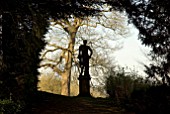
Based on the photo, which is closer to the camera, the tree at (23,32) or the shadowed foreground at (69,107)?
the tree at (23,32)

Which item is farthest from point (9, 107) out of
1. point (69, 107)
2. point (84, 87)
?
point (84, 87)

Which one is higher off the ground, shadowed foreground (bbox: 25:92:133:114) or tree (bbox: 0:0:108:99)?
tree (bbox: 0:0:108:99)

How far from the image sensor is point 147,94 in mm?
7723

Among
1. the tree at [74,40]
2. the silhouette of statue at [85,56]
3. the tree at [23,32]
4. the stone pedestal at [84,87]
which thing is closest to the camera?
the tree at [23,32]

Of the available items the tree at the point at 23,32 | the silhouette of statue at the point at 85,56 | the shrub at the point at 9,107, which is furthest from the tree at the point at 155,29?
the silhouette of statue at the point at 85,56

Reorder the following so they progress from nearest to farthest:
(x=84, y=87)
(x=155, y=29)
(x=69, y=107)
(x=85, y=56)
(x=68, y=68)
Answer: (x=155, y=29) → (x=69, y=107) → (x=84, y=87) → (x=85, y=56) → (x=68, y=68)

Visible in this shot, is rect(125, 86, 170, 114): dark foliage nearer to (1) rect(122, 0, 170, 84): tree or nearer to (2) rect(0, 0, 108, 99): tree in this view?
(1) rect(122, 0, 170, 84): tree

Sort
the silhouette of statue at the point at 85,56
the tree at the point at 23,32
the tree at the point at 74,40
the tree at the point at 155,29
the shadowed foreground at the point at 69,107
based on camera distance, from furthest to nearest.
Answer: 1. the tree at the point at 74,40
2. the silhouette of statue at the point at 85,56
3. the shadowed foreground at the point at 69,107
4. the tree at the point at 155,29
5. the tree at the point at 23,32

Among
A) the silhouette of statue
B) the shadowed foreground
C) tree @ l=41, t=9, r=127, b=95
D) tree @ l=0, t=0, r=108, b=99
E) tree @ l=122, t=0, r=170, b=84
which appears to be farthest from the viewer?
tree @ l=41, t=9, r=127, b=95

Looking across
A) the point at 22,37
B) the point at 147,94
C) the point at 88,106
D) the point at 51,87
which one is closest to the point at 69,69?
the point at 51,87

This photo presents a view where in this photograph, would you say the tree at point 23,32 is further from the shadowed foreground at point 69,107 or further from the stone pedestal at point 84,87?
the stone pedestal at point 84,87

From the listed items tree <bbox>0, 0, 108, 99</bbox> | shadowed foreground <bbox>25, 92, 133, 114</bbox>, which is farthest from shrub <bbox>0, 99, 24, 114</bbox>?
shadowed foreground <bbox>25, 92, 133, 114</bbox>

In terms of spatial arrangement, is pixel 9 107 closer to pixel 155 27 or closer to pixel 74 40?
pixel 155 27

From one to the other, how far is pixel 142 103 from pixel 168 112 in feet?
3.10
